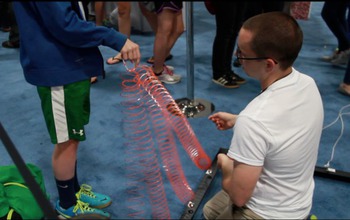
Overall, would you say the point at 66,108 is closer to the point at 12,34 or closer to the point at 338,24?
the point at 12,34

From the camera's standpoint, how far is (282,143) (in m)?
0.86

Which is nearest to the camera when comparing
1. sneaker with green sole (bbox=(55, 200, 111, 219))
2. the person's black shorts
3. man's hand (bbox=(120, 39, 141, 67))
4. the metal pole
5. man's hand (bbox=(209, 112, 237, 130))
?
man's hand (bbox=(120, 39, 141, 67))

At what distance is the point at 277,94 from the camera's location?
2.87 ft

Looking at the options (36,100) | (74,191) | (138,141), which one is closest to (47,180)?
(74,191)

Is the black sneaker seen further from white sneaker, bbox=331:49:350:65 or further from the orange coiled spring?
white sneaker, bbox=331:49:350:65

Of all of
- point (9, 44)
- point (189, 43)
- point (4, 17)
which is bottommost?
point (189, 43)

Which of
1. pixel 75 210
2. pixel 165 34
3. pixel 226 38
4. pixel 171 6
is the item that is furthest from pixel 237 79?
pixel 75 210

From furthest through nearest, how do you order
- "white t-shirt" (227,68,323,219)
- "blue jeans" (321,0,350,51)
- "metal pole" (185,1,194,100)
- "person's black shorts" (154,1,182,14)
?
"blue jeans" (321,0,350,51) < "person's black shorts" (154,1,182,14) < "metal pole" (185,1,194,100) < "white t-shirt" (227,68,323,219)

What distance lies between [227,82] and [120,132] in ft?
2.73

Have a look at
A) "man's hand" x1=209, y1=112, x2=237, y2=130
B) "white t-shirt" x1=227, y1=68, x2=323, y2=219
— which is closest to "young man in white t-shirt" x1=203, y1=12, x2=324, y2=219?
"white t-shirt" x1=227, y1=68, x2=323, y2=219

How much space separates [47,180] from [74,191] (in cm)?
24

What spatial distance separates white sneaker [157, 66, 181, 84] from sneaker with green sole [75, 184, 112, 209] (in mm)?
1096

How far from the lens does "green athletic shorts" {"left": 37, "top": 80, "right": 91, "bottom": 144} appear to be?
1.01m

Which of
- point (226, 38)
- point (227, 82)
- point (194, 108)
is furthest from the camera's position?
point (227, 82)
